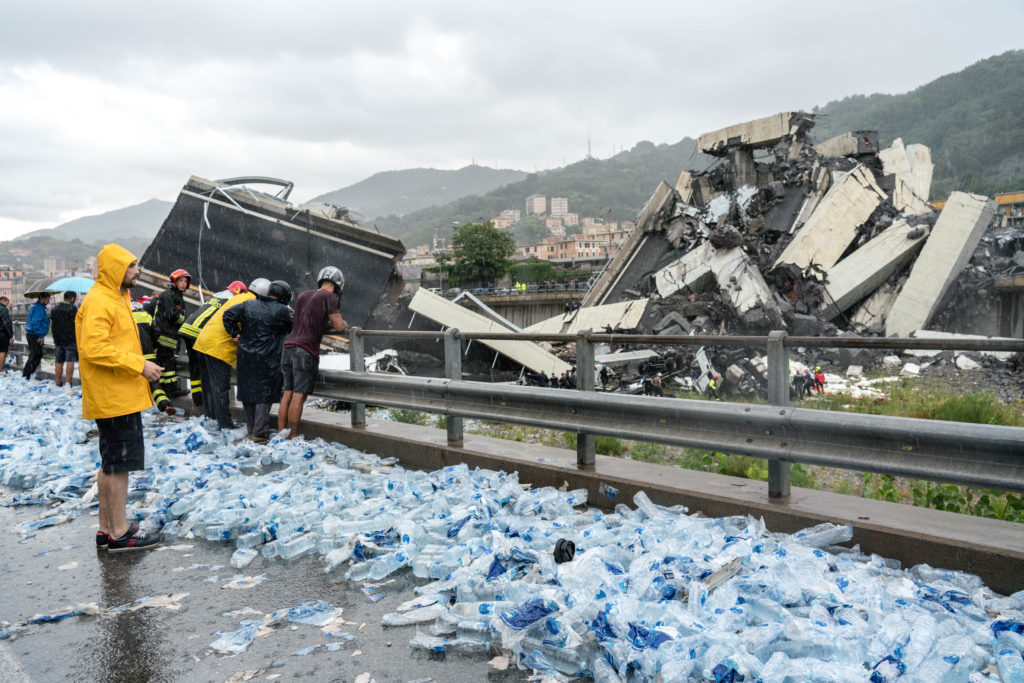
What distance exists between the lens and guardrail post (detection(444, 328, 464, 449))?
6137 mm

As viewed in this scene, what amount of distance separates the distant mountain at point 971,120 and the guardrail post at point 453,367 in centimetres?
4142

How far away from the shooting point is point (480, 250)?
81625 mm

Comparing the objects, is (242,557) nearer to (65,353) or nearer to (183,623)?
(183,623)

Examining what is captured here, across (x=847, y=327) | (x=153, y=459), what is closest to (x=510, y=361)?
(x=847, y=327)

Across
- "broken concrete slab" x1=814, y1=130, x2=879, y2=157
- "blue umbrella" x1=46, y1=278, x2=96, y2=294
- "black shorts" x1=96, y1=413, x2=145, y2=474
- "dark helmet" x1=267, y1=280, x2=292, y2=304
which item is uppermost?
"broken concrete slab" x1=814, y1=130, x2=879, y2=157

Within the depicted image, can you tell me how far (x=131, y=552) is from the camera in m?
4.57

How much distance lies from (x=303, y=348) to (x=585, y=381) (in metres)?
3.54

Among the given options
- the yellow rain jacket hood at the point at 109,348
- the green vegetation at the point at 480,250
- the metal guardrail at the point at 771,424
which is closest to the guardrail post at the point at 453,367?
the metal guardrail at the point at 771,424

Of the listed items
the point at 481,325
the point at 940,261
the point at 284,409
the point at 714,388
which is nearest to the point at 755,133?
the point at 940,261

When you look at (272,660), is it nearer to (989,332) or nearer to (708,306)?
(708,306)

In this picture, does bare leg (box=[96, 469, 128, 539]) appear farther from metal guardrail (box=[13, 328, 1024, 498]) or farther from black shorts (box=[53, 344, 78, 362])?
black shorts (box=[53, 344, 78, 362])

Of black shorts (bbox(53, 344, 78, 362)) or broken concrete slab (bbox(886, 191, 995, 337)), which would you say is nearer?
black shorts (bbox(53, 344, 78, 362))

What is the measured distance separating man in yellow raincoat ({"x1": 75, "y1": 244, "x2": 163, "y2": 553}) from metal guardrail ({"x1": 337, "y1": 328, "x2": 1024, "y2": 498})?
7.66 feet

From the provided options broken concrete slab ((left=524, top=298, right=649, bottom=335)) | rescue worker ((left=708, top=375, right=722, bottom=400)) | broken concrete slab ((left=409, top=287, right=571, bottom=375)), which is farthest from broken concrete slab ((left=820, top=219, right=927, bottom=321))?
rescue worker ((left=708, top=375, right=722, bottom=400))
